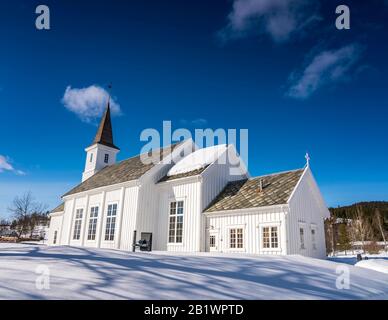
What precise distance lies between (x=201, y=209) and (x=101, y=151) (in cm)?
1938

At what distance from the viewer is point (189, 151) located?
2498 centimetres

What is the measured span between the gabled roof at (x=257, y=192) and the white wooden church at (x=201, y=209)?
5 centimetres

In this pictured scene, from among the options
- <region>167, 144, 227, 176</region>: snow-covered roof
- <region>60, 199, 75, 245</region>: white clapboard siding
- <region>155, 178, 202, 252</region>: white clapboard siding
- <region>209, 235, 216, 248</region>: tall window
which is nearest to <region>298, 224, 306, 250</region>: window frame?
<region>209, 235, 216, 248</region>: tall window

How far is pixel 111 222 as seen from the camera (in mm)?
23031

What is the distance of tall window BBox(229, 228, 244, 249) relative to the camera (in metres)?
17.4

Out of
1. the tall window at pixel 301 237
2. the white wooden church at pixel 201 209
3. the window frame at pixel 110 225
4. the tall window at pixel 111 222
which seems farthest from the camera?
A: the tall window at pixel 111 222

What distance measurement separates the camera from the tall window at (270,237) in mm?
16031

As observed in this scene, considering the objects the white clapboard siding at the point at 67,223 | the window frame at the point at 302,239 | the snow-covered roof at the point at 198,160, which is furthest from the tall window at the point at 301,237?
the white clapboard siding at the point at 67,223

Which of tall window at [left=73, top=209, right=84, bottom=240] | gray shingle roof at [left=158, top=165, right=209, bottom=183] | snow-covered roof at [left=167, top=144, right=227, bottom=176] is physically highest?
snow-covered roof at [left=167, top=144, right=227, bottom=176]

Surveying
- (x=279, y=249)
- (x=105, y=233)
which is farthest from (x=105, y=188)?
(x=279, y=249)

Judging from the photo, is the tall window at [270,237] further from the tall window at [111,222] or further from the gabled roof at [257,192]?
the tall window at [111,222]

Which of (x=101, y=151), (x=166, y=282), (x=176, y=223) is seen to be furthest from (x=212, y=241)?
(x=101, y=151)

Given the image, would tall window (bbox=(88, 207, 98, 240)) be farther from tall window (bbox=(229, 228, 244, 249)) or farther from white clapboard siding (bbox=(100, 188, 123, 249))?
tall window (bbox=(229, 228, 244, 249))
